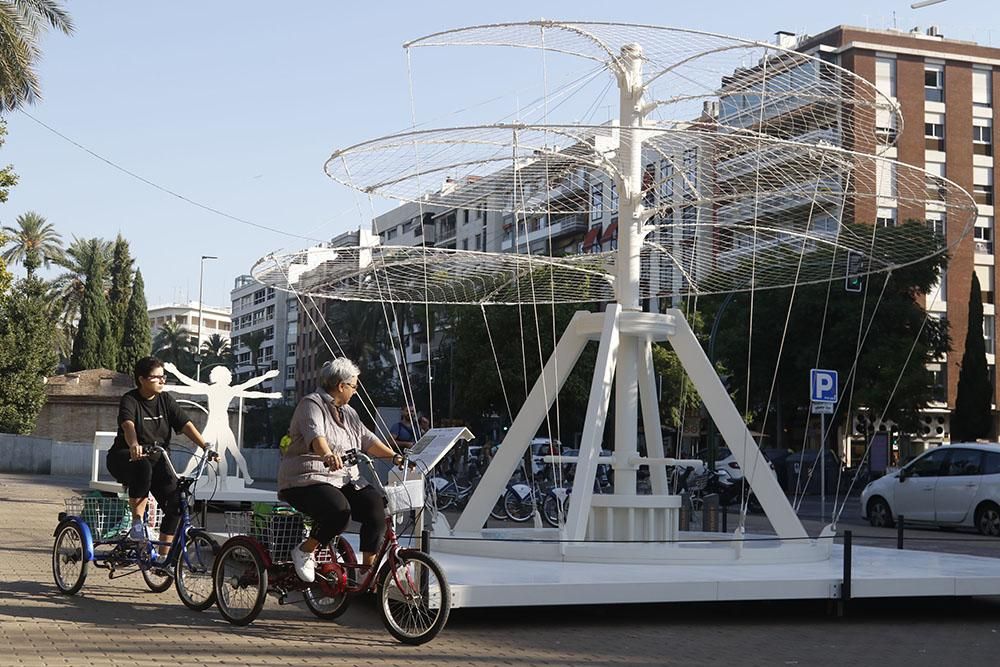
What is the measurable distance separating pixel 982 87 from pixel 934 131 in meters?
3.90

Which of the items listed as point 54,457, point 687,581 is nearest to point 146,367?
point 687,581

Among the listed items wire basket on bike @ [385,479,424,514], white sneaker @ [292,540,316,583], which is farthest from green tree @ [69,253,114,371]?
white sneaker @ [292,540,316,583]

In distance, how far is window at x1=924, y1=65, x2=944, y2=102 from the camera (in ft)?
212

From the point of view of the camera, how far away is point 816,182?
13.3 m

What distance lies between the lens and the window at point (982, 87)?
65812mm

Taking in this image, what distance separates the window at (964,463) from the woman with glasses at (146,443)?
17280 millimetres

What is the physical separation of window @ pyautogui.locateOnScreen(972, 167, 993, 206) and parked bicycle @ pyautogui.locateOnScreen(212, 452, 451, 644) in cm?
6151

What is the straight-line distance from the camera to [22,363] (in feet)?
169

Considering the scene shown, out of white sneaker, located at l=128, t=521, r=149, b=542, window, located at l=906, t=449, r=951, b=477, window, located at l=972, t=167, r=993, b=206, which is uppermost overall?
window, located at l=972, t=167, r=993, b=206

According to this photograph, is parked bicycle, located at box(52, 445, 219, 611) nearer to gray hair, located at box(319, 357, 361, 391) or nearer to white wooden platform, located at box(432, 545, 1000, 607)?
gray hair, located at box(319, 357, 361, 391)

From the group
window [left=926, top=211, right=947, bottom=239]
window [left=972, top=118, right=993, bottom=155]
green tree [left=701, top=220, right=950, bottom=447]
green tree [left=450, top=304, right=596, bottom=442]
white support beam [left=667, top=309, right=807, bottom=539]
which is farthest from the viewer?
window [left=972, top=118, right=993, bottom=155]

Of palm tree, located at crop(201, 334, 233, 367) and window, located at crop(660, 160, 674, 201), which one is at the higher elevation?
palm tree, located at crop(201, 334, 233, 367)

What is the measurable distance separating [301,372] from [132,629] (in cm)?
11684

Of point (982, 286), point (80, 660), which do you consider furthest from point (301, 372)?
point (80, 660)
